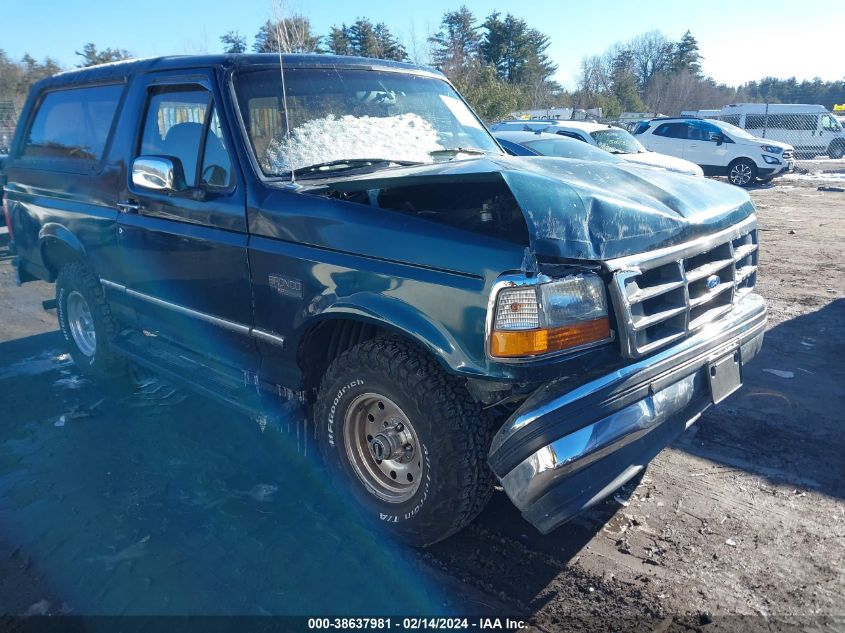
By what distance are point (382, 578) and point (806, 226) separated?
11711mm

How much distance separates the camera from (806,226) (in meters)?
11.8

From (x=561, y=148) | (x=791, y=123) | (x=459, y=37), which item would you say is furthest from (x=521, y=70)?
(x=561, y=148)

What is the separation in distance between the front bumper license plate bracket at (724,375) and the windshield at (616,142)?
10.2 metres

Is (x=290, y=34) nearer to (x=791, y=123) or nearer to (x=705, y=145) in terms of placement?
(x=705, y=145)

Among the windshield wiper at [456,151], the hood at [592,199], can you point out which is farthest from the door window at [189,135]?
the windshield wiper at [456,151]

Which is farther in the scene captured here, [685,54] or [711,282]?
[685,54]

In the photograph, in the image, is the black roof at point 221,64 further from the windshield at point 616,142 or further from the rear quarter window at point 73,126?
the windshield at point 616,142

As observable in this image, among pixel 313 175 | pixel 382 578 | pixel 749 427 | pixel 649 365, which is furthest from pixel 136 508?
pixel 749 427

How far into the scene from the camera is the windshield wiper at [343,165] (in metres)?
3.43

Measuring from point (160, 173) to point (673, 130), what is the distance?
62.6 ft

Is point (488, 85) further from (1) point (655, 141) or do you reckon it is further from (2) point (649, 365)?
(2) point (649, 365)

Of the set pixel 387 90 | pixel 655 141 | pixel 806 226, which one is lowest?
pixel 806 226

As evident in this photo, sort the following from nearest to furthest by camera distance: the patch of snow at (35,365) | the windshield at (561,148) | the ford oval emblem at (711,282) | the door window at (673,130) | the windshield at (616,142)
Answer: the ford oval emblem at (711,282) → the patch of snow at (35,365) → the windshield at (561,148) → the windshield at (616,142) → the door window at (673,130)

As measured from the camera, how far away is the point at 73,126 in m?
4.77
